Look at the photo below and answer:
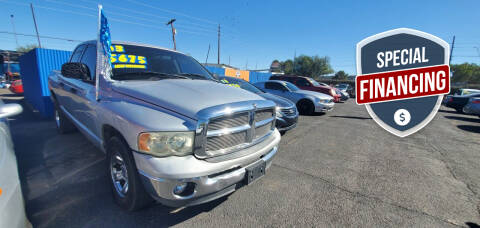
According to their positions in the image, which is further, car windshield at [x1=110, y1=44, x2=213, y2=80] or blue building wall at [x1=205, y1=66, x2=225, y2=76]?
blue building wall at [x1=205, y1=66, x2=225, y2=76]

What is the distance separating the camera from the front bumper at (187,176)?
4.93 feet

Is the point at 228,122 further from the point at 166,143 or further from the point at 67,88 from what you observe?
the point at 67,88

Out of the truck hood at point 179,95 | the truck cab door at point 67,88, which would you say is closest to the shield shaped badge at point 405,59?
the truck hood at point 179,95

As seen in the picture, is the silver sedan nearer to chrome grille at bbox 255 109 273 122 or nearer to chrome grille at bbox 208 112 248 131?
chrome grille at bbox 255 109 273 122

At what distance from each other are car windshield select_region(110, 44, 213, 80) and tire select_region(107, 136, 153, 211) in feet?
2.96

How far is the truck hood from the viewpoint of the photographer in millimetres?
1729

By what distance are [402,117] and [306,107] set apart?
154 inches

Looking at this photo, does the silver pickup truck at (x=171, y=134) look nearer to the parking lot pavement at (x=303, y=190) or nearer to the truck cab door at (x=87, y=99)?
the truck cab door at (x=87, y=99)

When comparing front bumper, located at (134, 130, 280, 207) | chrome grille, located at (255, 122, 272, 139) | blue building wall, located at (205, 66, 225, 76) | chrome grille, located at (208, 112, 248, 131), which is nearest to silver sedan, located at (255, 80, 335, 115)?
chrome grille, located at (255, 122, 272, 139)

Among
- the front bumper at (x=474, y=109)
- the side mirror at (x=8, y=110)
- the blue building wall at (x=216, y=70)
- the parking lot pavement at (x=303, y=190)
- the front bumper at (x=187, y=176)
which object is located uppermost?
the blue building wall at (x=216, y=70)

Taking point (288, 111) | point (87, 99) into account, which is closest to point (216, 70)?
point (288, 111)

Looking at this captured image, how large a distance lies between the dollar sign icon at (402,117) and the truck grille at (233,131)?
362 cm

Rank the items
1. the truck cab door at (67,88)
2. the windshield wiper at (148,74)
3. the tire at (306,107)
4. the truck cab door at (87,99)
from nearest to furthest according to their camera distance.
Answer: the windshield wiper at (148,74), the truck cab door at (87,99), the truck cab door at (67,88), the tire at (306,107)

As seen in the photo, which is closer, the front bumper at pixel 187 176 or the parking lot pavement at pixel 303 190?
the front bumper at pixel 187 176
